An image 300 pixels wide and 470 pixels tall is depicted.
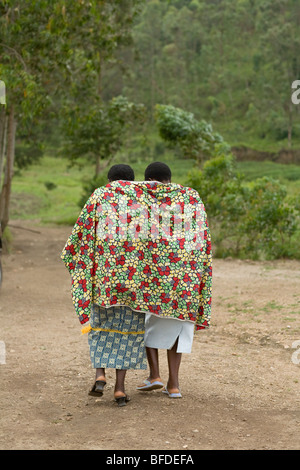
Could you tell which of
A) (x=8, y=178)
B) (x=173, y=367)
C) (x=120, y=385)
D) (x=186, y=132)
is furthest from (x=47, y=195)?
(x=120, y=385)

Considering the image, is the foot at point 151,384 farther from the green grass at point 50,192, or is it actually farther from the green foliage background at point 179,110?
the green grass at point 50,192

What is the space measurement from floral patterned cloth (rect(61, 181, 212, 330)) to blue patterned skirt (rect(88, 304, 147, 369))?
0.10m

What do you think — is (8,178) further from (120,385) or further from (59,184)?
(59,184)

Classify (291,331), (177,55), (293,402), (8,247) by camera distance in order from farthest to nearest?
(177,55)
(8,247)
(291,331)
(293,402)

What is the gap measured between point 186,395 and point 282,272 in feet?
21.0

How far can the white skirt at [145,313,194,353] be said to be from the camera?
4754mm

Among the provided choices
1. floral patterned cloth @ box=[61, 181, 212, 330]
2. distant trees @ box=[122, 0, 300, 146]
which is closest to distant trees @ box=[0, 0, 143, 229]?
floral patterned cloth @ box=[61, 181, 212, 330]

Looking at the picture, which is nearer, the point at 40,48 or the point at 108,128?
the point at 40,48

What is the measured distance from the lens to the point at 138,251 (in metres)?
4.64

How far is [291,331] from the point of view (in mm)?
7141

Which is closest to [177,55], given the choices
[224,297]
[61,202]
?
[61,202]

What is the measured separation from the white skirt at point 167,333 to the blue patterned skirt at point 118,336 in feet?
0.36

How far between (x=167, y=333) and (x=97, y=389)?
0.61 meters
